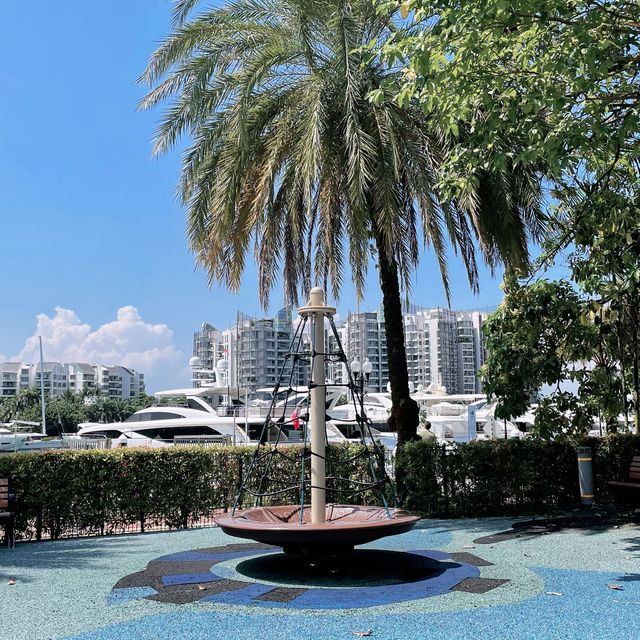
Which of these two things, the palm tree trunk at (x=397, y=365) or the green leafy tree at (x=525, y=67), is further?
the palm tree trunk at (x=397, y=365)

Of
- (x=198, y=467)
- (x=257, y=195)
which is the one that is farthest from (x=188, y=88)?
(x=198, y=467)

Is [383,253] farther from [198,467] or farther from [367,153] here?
[198,467]

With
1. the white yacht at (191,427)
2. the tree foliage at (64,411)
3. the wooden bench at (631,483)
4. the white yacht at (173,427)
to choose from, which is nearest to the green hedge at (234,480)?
the wooden bench at (631,483)

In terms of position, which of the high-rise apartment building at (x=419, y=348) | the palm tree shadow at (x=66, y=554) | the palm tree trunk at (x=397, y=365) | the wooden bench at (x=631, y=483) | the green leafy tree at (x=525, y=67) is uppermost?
the high-rise apartment building at (x=419, y=348)

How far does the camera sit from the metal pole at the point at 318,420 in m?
7.84

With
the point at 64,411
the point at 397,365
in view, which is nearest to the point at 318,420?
the point at 397,365

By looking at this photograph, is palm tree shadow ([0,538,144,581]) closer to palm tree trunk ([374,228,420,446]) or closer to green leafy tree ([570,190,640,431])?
palm tree trunk ([374,228,420,446])

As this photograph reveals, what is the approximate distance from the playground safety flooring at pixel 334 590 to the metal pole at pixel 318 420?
696 millimetres

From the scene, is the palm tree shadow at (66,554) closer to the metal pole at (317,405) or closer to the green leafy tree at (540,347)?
the metal pole at (317,405)

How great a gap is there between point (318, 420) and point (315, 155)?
4.65 meters

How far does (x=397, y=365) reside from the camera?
522 inches

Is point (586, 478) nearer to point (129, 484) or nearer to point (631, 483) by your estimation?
point (631, 483)

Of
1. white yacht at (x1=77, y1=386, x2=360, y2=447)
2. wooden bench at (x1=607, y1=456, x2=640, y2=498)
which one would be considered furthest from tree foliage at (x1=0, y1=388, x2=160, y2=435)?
wooden bench at (x1=607, y1=456, x2=640, y2=498)

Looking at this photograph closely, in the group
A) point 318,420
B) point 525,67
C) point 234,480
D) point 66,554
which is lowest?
point 66,554
